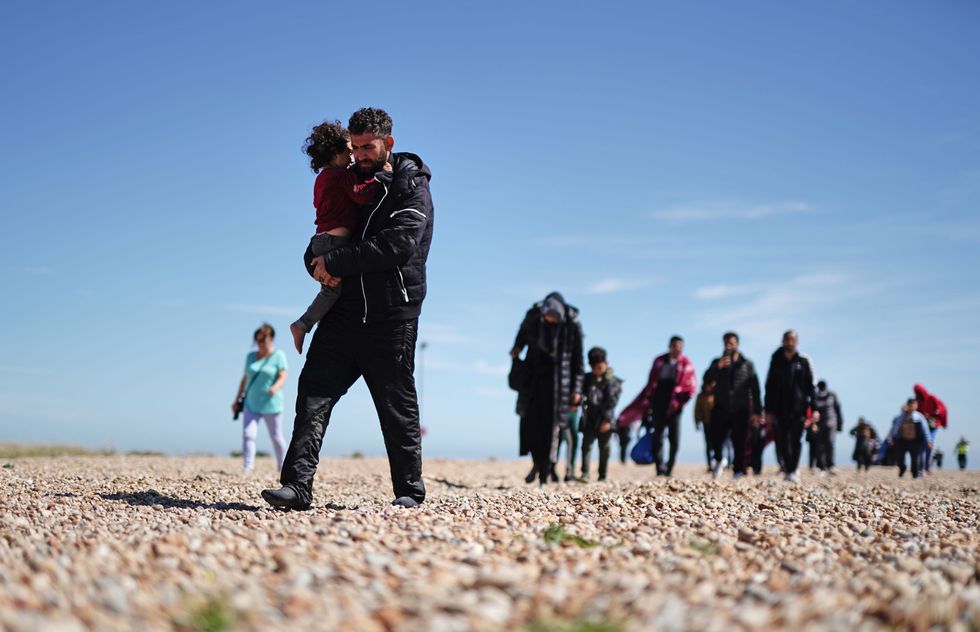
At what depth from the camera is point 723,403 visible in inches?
563

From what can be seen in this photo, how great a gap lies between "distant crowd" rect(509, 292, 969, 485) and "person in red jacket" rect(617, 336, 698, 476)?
0.06 ft

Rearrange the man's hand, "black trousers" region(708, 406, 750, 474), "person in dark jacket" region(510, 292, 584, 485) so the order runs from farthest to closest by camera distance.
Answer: "black trousers" region(708, 406, 750, 474)
"person in dark jacket" region(510, 292, 584, 485)
the man's hand

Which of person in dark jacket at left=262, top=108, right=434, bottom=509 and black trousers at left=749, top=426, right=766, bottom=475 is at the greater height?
person in dark jacket at left=262, top=108, right=434, bottom=509

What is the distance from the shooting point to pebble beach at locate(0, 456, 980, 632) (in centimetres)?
288

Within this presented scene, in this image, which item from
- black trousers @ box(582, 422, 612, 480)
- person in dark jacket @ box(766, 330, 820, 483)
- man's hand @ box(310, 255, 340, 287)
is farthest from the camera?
person in dark jacket @ box(766, 330, 820, 483)

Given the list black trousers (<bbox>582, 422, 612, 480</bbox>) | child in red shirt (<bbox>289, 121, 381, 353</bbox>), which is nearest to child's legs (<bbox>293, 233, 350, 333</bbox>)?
child in red shirt (<bbox>289, 121, 381, 353</bbox>)

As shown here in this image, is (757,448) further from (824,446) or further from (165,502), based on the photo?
(165,502)

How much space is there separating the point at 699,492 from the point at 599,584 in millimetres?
5635

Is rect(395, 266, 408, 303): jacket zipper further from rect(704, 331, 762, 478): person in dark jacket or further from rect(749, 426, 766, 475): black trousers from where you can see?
rect(749, 426, 766, 475): black trousers

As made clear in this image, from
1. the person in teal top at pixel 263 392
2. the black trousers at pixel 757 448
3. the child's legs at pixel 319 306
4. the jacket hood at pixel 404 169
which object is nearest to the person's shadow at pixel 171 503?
the child's legs at pixel 319 306

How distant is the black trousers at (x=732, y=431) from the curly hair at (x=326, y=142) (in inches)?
393

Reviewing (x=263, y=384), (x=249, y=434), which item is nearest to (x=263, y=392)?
(x=263, y=384)

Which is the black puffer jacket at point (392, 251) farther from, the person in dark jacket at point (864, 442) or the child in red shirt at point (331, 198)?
the person in dark jacket at point (864, 442)

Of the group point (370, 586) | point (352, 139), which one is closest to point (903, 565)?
point (370, 586)
